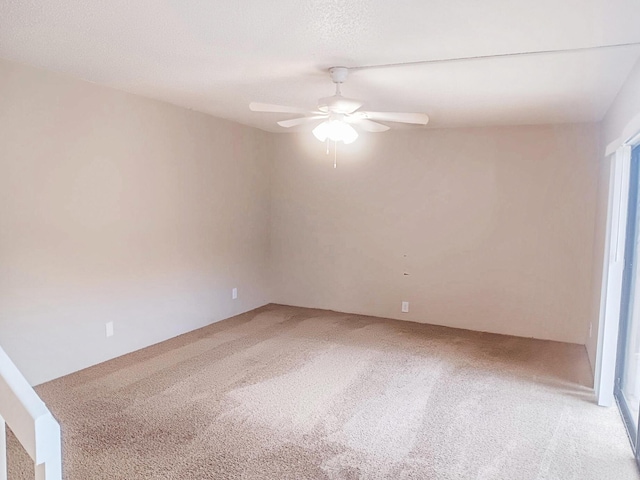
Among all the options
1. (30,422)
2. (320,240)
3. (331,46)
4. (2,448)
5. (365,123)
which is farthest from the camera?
(320,240)

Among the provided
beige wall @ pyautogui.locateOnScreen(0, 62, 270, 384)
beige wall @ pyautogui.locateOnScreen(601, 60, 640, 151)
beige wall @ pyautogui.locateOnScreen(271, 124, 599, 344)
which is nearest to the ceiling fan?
beige wall @ pyautogui.locateOnScreen(601, 60, 640, 151)

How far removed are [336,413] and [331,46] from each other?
2.21 meters

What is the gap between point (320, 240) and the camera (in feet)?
18.8

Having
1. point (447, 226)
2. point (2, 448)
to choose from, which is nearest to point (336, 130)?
point (447, 226)

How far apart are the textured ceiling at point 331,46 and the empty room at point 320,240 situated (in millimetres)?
21

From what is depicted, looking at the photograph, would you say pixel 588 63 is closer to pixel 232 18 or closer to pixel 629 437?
pixel 232 18

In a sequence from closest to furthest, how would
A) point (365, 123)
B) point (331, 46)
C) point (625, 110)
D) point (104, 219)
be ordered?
point (331, 46) → point (625, 110) → point (365, 123) → point (104, 219)

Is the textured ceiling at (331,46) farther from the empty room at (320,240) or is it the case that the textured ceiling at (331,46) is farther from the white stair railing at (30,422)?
the white stair railing at (30,422)

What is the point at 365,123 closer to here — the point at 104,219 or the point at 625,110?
the point at 625,110

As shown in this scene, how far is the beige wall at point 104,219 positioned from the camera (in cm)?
312

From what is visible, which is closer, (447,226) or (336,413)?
(336,413)

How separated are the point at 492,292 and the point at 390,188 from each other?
1.58 metres

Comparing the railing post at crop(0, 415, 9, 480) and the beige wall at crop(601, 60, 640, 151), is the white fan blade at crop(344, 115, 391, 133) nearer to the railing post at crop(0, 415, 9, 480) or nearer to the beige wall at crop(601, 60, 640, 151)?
the beige wall at crop(601, 60, 640, 151)

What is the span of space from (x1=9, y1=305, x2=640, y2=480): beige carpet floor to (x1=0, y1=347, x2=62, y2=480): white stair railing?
1676mm
